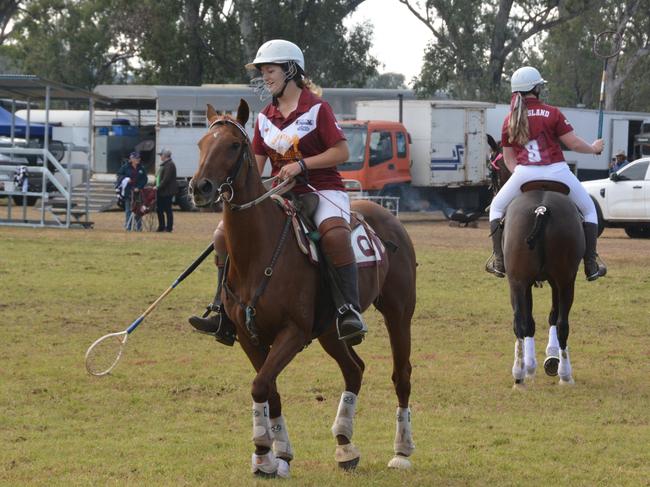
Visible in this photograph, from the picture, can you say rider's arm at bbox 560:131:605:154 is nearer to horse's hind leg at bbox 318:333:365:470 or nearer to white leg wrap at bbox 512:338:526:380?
white leg wrap at bbox 512:338:526:380

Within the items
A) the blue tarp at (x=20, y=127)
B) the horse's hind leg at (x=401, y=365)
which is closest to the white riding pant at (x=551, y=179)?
the horse's hind leg at (x=401, y=365)

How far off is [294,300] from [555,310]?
510 cm

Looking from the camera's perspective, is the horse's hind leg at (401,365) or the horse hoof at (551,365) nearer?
the horse's hind leg at (401,365)

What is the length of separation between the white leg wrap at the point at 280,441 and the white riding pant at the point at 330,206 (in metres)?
1.31

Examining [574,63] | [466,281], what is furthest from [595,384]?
[574,63]

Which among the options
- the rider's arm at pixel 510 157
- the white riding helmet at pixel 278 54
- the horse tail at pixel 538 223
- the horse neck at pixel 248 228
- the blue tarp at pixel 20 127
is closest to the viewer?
the horse neck at pixel 248 228

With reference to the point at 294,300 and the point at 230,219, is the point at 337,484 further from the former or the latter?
the point at 230,219

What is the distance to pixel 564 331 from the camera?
1162 cm

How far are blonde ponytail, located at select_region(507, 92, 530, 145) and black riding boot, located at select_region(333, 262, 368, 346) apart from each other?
395 cm

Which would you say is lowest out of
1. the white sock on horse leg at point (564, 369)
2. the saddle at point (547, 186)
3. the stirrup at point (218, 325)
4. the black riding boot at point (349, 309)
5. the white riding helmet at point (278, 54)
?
the white sock on horse leg at point (564, 369)

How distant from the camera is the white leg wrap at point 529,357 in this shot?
11.4 m

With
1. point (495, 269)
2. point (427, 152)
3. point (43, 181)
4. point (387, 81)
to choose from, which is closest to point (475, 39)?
point (427, 152)

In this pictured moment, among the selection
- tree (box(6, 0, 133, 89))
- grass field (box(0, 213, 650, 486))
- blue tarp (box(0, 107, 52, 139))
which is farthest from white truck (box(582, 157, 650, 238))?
tree (box(6, 0, 133, 89))

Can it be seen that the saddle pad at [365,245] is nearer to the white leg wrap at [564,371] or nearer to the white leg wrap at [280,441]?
the white leg wrap at [280,441]
